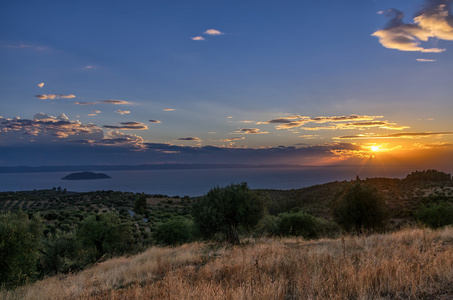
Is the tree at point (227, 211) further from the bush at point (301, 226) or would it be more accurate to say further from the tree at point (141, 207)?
the tree at point (141, 207)

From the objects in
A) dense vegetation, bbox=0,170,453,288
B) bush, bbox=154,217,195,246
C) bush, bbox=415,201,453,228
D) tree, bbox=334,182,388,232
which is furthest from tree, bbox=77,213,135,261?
bush, bbox=415,201,453,228

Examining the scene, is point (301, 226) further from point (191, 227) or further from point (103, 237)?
point (103, 237)

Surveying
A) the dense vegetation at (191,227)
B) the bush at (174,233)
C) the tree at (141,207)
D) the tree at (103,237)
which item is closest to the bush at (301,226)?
the dense vegetation at (191,227)

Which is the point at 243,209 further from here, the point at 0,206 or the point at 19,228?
the point at 0,206

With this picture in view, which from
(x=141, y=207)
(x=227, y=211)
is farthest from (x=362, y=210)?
(x=141, y=207)

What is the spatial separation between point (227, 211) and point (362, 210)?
16.0 m

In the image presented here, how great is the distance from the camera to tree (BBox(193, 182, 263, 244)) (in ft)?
69.2

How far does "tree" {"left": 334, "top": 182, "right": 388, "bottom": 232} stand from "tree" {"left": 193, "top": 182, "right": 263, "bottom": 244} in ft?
38.8

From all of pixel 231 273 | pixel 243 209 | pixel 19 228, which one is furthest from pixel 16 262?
pixel 231 273

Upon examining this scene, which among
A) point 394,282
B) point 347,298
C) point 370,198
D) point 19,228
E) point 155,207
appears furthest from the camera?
point 155,207

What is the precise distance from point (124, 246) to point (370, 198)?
27.8 m

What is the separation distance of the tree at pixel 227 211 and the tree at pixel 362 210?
11840 mm

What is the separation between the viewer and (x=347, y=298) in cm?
470

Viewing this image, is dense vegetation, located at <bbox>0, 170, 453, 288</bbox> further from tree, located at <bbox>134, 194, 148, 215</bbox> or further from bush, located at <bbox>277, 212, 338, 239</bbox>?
tree, located at <bbox>134, 194, 148, 215</bbox>
